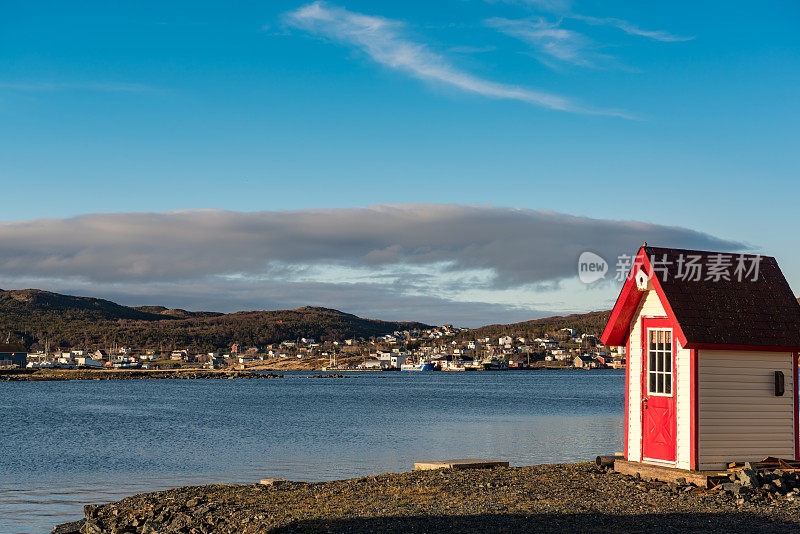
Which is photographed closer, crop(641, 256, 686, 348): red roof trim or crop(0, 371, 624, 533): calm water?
crop(641, 256, 686, 348): red roof trim

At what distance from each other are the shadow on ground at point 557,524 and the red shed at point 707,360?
392 centimetres

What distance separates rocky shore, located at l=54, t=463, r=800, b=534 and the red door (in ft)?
3.47

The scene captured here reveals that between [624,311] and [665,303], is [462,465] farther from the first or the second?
[665,303]

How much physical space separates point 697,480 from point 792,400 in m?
3.81

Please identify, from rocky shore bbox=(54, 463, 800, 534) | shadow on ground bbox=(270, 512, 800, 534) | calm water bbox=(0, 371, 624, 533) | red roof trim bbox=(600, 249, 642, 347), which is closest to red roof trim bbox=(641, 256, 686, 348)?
red roof trim bbox=(600, 249, 642, 347)

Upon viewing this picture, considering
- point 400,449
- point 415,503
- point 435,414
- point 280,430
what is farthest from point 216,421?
point 415,503

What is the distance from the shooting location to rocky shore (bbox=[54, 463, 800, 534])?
1563cm

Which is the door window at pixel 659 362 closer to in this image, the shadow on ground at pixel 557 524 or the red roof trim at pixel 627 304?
the red roof trim at pixel 627 304

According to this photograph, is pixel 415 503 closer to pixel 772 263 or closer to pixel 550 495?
pixel 550 495

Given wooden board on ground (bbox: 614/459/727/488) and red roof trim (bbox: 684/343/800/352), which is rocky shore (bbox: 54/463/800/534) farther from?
red roof trim (bbox: 684/343/800/352)

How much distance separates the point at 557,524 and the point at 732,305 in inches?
353

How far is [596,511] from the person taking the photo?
16797mm

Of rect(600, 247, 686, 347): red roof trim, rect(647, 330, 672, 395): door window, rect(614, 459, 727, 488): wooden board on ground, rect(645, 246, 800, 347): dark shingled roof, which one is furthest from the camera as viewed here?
rect(600, 247, 686, 347): red roof trim

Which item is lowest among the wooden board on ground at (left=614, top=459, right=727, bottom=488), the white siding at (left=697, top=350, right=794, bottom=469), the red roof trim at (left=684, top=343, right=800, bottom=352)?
the wooden board on ground at (left=614, top=459, right=727, bottom=488)
